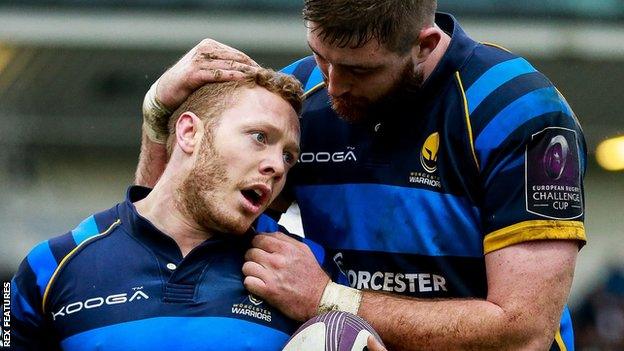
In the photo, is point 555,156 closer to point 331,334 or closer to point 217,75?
point 331,334

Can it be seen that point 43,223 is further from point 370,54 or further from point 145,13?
point 370,54

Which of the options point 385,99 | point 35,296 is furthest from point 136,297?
point 385,99

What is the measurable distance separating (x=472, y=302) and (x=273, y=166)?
0.74 meters

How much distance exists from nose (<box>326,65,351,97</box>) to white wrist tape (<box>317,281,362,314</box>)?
0.60 meters

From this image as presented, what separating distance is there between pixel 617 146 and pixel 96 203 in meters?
6.47

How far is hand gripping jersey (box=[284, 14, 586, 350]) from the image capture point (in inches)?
162

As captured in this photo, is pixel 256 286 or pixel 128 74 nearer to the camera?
pixel 256 286

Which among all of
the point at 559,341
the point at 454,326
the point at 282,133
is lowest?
the point at 559,341

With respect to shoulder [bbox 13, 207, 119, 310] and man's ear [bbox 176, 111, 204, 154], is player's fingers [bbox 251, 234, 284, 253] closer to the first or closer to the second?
man's ear [bbox 176, 111, 204, 154]

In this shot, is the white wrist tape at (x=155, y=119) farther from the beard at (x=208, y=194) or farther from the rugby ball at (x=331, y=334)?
the rugby ball at (x=331, y=334)

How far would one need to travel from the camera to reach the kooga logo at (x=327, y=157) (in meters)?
4.48

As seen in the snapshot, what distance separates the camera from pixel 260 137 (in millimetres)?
4121

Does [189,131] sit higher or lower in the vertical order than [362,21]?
lower

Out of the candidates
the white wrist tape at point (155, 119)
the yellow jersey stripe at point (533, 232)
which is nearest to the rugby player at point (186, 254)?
the white wrist tape at point (155, 119)
